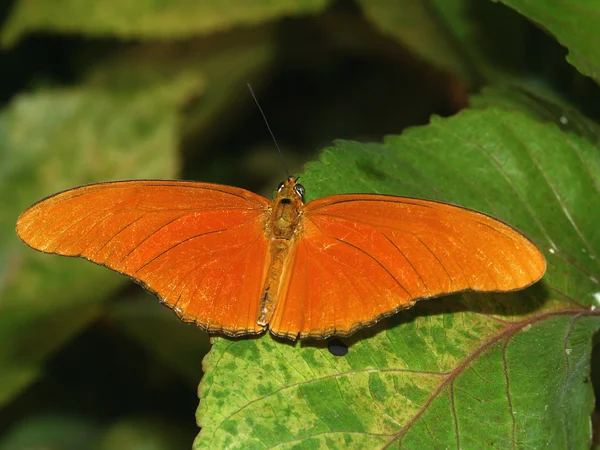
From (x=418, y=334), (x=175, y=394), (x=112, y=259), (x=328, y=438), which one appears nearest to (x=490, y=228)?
(x=418, y=334)

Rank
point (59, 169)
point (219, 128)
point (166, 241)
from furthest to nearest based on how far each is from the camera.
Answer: point (219, 128)
point (59, 169)
point (166, 241)

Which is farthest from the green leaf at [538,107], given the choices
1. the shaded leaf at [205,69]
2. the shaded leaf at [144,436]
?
the shaded leaf at [144,436]

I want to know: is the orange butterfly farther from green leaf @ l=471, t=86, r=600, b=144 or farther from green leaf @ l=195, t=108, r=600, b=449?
green leaf @ l=471, t=86, r=600, b=144

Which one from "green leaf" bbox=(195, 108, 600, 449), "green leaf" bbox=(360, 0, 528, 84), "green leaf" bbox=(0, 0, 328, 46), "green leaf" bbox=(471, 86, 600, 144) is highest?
"green leaf" bbox=(0, 0, 328, 46)

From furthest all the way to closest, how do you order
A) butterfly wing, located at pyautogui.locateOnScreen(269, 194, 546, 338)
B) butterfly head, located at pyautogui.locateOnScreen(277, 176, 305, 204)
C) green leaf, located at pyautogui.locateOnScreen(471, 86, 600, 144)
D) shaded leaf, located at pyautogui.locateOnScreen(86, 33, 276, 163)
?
shaded leaf, located at pyautogui.locateOnScreen(86, 33, 276, 163), green leaf, located at pyautogui.locateOnScreen(471, 86, 600, 144), butterfly head, located at pyautogui.locateOnScreen(277, 176, 305, 204), butterfly wing, located at pyautogui.locateOnScreen(269, 194, 546, 338)

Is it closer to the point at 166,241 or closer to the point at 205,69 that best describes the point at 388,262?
the point at 166,241

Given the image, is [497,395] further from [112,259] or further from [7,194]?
[7,194]

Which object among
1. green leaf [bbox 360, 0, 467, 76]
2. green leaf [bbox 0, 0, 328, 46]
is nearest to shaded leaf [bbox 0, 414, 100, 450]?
green leaf [bbox 0, 0, 328, 46]

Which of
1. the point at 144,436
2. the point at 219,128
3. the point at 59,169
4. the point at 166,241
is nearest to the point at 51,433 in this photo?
the point at 144,436
